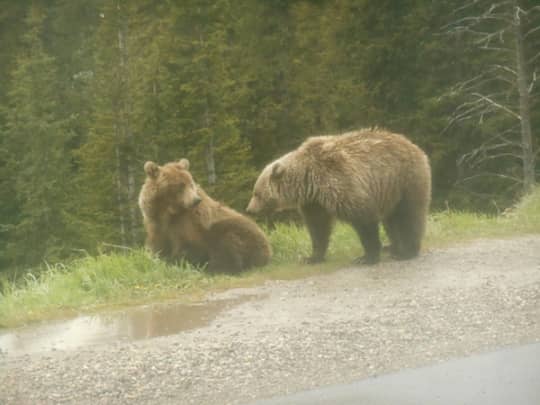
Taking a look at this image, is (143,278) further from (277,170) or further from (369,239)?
(369,239)

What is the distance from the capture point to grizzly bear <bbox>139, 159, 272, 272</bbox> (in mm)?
7578

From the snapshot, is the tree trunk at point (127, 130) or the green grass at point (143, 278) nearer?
the green grass at point (143, 278)

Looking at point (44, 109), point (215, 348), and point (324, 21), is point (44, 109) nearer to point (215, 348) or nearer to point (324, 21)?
point (324, 21)

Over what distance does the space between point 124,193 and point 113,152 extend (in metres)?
1.03

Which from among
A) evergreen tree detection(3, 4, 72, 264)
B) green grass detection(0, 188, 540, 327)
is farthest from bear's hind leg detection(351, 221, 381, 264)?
evergreen tree detection(3, 4, 72, 264)

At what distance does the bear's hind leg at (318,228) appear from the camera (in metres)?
7.92

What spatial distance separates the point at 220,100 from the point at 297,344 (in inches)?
502

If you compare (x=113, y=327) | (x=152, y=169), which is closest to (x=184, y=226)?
(x=152, y=169)

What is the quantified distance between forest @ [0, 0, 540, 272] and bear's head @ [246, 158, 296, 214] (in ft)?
24.9

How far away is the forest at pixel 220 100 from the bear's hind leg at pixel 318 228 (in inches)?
310

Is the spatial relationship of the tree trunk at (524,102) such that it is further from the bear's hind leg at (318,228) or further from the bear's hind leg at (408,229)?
the bear's hind leg at (318,228)

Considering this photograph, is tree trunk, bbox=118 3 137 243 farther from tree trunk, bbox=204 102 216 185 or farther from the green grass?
the green grass

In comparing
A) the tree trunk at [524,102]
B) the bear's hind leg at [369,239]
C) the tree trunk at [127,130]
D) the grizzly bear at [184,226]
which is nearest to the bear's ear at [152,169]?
the grizzly bear at [184,226]

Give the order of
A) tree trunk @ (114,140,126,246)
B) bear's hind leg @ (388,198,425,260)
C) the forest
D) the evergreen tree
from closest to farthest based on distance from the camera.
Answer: bear's hind leg @ (388,198,425,260)
tree trunk @ (114,140,126,246)
the forest
the evergreen tree
